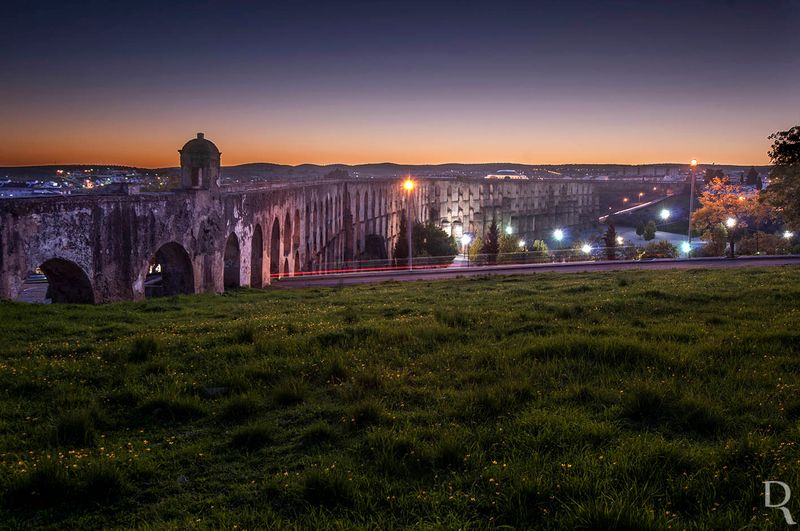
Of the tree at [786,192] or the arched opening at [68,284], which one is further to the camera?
the tree at [786,192]

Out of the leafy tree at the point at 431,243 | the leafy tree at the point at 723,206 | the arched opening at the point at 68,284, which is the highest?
the leafy tree at the point at 723,206

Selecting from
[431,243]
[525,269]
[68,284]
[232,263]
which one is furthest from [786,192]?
[431,243]

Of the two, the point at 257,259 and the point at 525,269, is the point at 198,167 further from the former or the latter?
the point at 525,269

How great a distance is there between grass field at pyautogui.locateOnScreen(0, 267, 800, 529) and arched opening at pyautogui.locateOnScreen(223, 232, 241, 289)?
18.1 meters

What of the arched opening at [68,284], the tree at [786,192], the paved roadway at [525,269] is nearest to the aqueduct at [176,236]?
the arched opening at [68,284]

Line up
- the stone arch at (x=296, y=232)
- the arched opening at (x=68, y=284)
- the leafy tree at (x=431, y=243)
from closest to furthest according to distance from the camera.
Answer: the arched opening at (x=68, y=284) → the stone arch at (x=296, y=232) → the leafy tree at (x=431, y=243)

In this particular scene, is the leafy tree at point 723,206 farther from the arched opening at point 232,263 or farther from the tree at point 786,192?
the arched opening at point 232,263

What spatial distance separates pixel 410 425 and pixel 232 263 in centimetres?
2450

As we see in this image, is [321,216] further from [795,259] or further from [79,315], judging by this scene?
[79,315]

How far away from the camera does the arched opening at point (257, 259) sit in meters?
30.5

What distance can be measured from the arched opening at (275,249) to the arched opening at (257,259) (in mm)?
2966

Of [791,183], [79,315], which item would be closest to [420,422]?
[79,315]

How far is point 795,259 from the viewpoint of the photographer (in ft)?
99.3

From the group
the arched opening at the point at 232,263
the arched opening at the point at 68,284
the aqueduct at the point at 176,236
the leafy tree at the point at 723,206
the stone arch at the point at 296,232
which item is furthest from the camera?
the leafy tree at the point at 723,206
